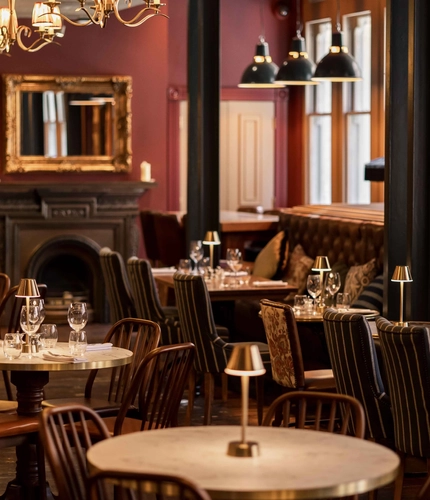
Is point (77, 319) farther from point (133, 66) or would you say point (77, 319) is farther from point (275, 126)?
point (275, 126)

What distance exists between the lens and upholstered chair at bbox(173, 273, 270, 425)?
669cm

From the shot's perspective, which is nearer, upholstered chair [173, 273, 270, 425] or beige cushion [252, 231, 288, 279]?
upholstered chair [173, 273, 270, 425]

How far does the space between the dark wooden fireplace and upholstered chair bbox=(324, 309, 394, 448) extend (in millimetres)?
7244

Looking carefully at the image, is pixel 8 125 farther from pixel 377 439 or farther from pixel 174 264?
pixel 377 439

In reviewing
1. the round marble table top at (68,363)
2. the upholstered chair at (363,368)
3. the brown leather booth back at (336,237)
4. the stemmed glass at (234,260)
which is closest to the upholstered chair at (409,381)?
the upholstered chair at (363,368)

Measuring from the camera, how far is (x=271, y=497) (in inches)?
107

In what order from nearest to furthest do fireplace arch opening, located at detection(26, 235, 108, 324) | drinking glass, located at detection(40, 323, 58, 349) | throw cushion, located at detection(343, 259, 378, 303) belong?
1. drinking glass, located at detection(40, 323, 58, 349)
2. throw cushion, located at detection(343, 259, 378, 303)
3. fireplace arch opening, located at detection(26, 235, 108, 324)

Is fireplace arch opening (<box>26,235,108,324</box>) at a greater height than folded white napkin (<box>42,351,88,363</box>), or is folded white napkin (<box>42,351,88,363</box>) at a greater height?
folded white napkin (<box>42,351,88,363</box>)

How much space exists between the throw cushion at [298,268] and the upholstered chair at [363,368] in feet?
13.0

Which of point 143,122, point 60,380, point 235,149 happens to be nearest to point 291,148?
point 235,149

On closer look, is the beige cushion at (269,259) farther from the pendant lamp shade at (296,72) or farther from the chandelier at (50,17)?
the chandelier at (50,17)

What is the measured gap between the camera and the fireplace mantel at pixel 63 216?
1190 centimetres

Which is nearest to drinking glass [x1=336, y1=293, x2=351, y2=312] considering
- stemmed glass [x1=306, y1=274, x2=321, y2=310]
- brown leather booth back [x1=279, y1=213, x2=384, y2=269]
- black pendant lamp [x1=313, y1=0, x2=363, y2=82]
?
stemmed glass [x1=306, y1=274, x2=321, y2=310]

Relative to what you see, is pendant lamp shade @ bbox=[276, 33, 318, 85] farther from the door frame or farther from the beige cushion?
the door frame
